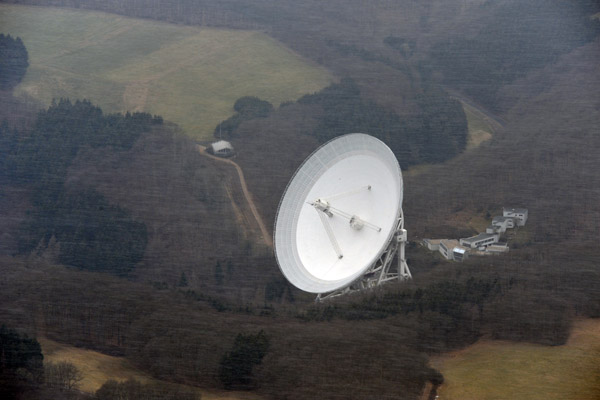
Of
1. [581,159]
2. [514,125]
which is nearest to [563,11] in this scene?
[514,125]

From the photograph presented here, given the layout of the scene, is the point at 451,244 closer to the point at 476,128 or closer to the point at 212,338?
the point at 476,128

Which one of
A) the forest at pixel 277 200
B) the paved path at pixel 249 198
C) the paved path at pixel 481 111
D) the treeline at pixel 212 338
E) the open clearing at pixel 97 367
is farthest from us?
the paved path at pixel 481 111

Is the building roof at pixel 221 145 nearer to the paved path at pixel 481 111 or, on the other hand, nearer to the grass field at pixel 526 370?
the paved path at pixel 481 111

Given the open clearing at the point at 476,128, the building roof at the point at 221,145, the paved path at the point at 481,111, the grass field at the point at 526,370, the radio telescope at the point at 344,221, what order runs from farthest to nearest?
the building roof at the point at 221,145 → the paved path at the point at 481,111 → the open clearing at the point at 476,128 → the radio telescope at the point at 344,221 → the grass field at the point at 526,370

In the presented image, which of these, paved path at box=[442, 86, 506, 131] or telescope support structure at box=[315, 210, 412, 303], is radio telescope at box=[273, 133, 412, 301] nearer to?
telescope support structure at box=[315, 210, 412, 303]

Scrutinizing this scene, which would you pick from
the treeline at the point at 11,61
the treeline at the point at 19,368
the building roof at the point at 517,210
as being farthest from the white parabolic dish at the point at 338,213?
the treeline at the point at 11,61
